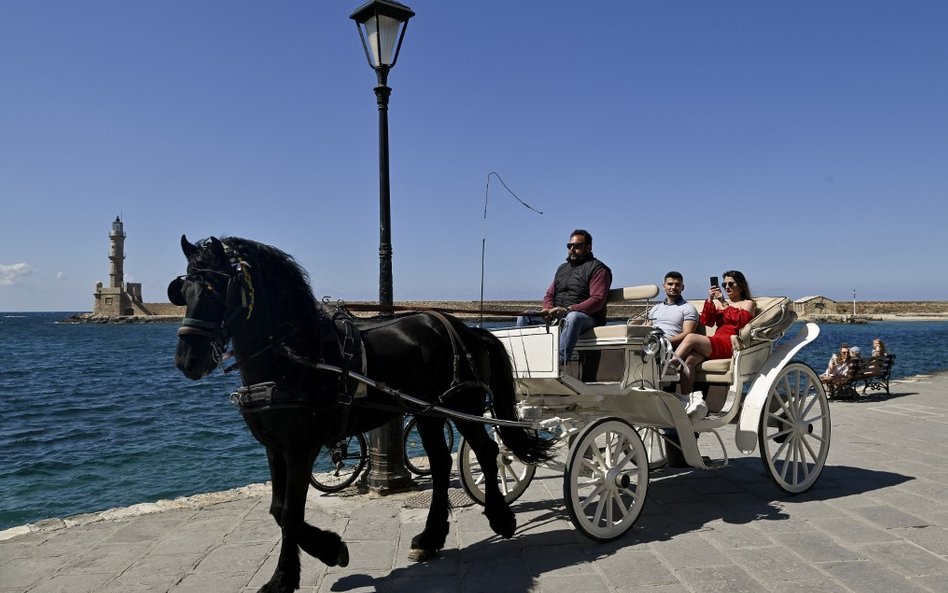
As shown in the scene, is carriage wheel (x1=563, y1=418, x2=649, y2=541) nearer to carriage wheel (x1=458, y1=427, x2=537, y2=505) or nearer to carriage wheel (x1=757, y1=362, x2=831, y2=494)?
carriage wheel (x1=458, y1=427, x2=537, y2=505)

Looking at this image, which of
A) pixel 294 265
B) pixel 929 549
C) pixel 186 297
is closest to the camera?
pixel 186 297

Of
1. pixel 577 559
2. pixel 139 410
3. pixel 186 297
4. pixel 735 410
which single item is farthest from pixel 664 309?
pixel 139 410

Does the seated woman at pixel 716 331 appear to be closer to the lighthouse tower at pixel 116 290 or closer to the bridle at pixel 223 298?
the bridle at pixel 223 298

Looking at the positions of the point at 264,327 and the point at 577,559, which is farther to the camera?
the point at 577,559

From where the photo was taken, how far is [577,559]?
448 cm

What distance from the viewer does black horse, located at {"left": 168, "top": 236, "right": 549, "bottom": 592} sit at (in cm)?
372

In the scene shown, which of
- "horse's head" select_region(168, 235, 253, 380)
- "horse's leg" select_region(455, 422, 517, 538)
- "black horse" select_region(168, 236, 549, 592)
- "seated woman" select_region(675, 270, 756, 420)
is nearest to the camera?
"horse's head" select_region(168, 235, 253, 380)

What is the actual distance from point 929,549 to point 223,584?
4376 mm

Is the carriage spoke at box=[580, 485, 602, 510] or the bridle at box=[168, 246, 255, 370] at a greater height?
the bridle at box=[168, 246, 255, 370]

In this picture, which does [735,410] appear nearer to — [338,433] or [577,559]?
[577,559]

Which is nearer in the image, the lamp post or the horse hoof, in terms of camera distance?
the horse hoof

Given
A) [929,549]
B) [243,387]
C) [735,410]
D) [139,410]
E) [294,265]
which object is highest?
[294,265]

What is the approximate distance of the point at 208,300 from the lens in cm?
367

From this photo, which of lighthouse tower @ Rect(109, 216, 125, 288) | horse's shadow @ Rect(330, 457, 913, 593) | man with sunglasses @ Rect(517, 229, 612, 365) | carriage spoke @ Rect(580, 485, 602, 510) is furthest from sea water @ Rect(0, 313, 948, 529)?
lighthouse tower @ Rect(109, 216, 125, 288)
